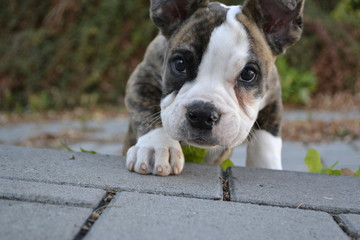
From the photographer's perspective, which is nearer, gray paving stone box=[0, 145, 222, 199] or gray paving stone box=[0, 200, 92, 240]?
gray paving stone box=[0, 200, 92, 240]

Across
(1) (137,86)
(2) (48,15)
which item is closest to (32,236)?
(1) (137,86)

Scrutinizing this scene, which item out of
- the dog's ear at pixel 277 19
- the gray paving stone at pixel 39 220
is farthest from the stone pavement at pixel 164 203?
the dog's ear at pixel 277 19

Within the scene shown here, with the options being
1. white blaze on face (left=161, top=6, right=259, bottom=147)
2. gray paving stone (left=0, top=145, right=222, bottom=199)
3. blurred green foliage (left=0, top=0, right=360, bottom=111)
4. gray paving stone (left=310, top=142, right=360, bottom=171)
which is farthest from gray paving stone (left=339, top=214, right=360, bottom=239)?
blurred green foliage (left=0, top=0, right=360, bottom=111)

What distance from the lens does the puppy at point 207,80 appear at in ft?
7.50

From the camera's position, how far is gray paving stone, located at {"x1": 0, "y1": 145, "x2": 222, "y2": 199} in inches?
76.0

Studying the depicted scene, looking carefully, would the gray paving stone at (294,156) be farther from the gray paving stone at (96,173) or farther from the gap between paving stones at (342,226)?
the gap between paving stones at (342,226)

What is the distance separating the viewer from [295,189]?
6.97 feet

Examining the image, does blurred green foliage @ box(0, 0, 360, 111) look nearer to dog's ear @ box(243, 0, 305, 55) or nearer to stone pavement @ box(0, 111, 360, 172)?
stone pavement @ box(0, 111, 360, 172)

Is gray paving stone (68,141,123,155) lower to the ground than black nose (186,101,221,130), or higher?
lower

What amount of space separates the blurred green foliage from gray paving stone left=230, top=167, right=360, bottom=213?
553cm

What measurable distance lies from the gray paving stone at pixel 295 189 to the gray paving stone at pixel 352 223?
8cm

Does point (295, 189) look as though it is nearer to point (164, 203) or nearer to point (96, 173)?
point (164, 203)

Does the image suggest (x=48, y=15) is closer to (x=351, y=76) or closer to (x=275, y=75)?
(x=351, y=76)

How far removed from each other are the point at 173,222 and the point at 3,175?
0.84 metres
